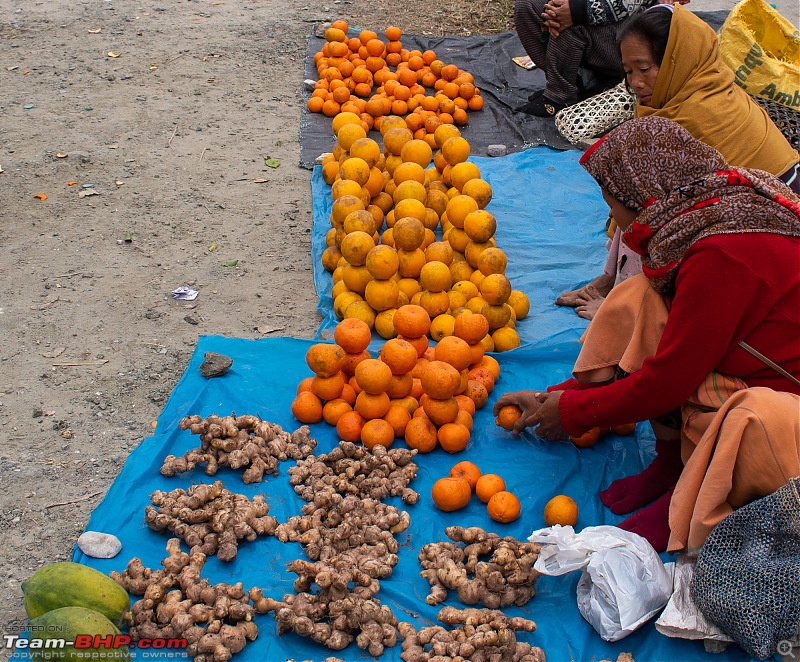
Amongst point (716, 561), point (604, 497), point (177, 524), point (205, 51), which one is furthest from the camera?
point (205, 51)

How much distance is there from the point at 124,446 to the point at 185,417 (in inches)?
16.1

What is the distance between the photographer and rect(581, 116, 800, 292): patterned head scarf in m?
2.69

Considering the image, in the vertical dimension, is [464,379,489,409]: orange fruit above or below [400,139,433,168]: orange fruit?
below

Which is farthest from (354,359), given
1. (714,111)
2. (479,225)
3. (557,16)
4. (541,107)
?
(557,16)

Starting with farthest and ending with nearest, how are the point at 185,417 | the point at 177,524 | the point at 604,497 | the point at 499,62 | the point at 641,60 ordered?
the point at 499,62
the point at 641,60
the point at 185,417
the point at 604,497
the point at 177,524

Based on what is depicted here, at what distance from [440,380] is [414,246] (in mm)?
1096

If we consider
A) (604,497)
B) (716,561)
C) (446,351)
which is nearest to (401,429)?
(446,351)

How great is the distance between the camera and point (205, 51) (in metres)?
8.77

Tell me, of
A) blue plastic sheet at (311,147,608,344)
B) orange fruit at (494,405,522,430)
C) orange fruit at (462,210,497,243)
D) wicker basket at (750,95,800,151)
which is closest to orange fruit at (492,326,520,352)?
blue plastic sheet at (311,147,608,344)

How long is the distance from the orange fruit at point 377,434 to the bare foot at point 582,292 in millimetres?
1689

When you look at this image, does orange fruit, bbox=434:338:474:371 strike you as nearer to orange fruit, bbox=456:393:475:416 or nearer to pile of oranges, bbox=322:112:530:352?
orange fruit, bbox=456:393:475:416

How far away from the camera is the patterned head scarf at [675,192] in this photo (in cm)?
269

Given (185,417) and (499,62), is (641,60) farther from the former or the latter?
(499,62)

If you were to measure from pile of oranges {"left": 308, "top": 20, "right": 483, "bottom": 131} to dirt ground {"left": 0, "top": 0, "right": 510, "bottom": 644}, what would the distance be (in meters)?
0.49
